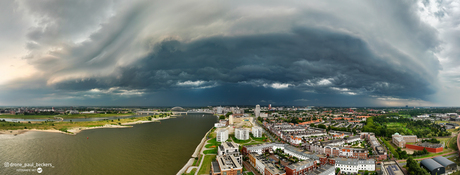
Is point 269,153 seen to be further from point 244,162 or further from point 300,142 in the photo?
point 300,142

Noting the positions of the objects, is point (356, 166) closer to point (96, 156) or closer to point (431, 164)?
point (431, 164)

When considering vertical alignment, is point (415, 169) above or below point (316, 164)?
above

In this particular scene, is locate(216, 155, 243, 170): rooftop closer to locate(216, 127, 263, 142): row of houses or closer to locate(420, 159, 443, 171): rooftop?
locate(216, 127, 263, 142): row of houses

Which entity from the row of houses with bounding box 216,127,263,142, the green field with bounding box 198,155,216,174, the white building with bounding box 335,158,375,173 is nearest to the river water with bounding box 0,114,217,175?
the green field with bounding box 198,155,216,174

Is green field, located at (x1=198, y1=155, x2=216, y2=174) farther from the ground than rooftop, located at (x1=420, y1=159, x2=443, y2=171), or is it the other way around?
rooftop, located at (x1=420, y1=159, x2=443, y2=171)

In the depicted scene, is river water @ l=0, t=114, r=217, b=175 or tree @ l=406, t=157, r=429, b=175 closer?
tree @ l=406, t=157, r=429, b=175

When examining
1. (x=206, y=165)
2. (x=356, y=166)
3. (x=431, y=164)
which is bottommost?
(x=206, y=165)

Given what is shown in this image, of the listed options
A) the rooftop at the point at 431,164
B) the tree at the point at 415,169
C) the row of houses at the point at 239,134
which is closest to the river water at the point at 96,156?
the row of houses at the point at 239,134

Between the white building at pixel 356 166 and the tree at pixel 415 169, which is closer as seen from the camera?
the tree at pixel 415 169

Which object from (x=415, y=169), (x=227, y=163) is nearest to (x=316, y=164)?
(x=415, y=169)

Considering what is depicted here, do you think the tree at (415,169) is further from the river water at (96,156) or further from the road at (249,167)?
the river water at (96,156)

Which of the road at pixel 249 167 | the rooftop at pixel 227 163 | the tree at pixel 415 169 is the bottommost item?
the road at pixel 249 167

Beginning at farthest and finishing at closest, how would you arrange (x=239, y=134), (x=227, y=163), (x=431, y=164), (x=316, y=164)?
(x=239, y=134) < (x=316, y=164) < (x=431, y=164) < (x=227, y=163)
